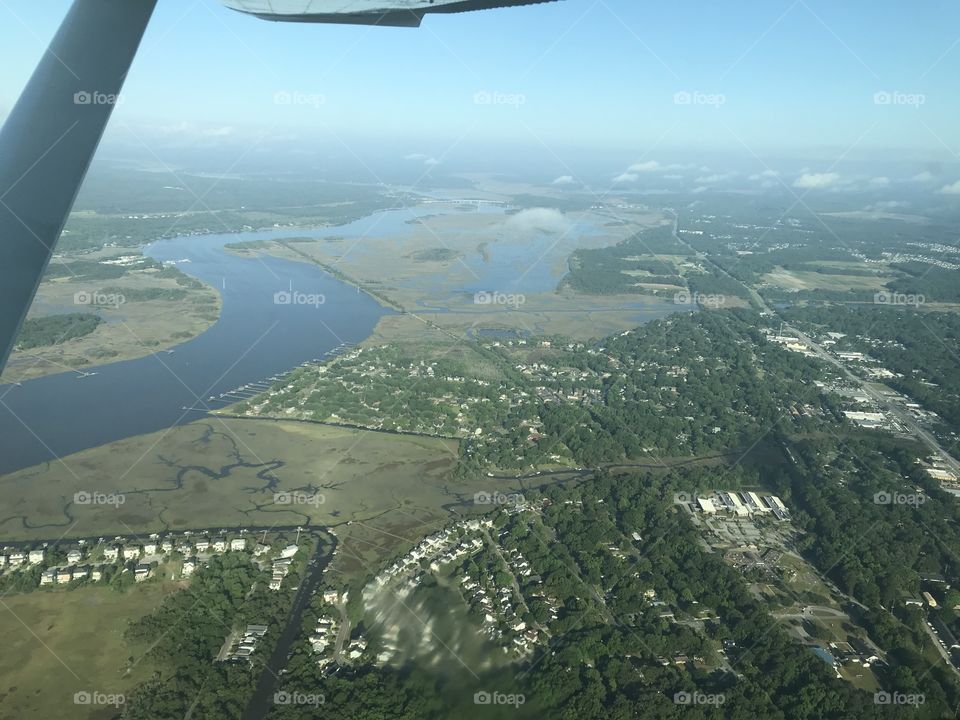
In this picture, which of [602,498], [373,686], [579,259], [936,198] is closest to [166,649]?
[373,686]

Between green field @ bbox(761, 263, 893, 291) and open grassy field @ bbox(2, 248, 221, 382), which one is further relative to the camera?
green field @ bbox(761, 263, 893, 291)

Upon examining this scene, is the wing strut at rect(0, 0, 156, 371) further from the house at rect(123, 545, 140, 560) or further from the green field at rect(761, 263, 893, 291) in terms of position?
the green field at rect(761, 263, 893, 291)

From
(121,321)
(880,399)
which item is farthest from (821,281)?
(121,321)

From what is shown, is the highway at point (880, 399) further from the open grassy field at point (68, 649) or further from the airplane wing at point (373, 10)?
the airplane wing at point (373, 10)

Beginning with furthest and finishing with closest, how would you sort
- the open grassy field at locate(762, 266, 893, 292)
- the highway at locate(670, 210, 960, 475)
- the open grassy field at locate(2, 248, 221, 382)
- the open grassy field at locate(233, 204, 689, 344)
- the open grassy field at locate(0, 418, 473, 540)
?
the open grassy field at locate(762, 266, 893, 292), the open grassy field at locate(233, 204, 689, 344), the open grassy field at locate(2, 248, 221, 382), the highway at locate(670, 210, 960, 475), the open grassy field at locate(0, 418, 473, 540)

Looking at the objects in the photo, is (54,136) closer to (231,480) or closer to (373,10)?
(373,10)

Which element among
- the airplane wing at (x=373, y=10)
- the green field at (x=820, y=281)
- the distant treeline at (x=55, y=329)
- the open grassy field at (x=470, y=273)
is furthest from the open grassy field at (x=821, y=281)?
the airplane wing at (x=373, y=10)

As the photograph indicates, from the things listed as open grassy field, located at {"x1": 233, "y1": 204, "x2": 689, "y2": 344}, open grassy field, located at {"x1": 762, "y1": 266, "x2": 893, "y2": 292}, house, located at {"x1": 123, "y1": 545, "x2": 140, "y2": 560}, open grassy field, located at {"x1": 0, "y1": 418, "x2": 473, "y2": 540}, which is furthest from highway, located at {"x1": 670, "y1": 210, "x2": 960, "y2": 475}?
house, located at {"x1": 123, "y1": 545, "x2": 140, "y2": 560}
